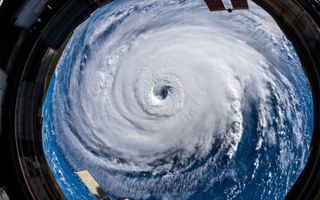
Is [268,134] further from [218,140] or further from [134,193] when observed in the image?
[134,193]

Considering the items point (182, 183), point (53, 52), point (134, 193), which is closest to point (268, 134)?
point (182, 183)

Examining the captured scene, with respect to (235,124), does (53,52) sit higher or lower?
higher

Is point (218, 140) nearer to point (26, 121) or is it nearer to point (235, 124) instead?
point (235, 124)

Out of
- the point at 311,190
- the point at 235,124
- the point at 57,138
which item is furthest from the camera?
the point at 235,124

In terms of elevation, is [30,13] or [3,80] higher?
[30,13]

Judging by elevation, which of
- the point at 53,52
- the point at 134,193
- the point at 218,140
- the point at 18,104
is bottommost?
the point at 218,140

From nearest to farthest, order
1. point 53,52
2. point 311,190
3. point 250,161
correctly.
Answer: point 311,190, point 53,52, point 250,161

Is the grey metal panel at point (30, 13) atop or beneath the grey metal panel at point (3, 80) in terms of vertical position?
atop

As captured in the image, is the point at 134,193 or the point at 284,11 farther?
the point at 134,193

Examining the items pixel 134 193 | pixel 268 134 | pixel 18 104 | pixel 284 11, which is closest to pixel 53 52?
pixel 18 104

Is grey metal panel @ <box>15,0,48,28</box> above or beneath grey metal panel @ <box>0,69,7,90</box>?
above
